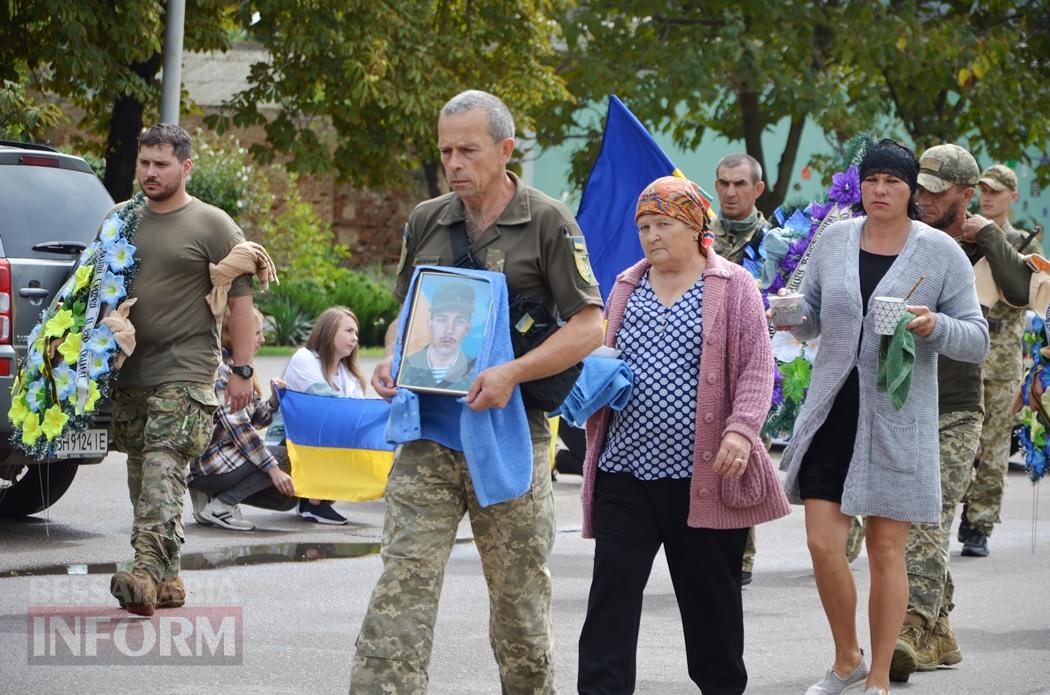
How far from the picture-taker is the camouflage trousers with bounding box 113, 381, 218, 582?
24.1 feet

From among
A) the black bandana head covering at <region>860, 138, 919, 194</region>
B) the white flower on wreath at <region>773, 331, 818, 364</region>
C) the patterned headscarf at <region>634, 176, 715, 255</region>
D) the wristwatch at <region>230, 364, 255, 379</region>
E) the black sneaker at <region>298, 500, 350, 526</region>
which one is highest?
the black bandana head covering at <region>860, 138, 919, 194</region>

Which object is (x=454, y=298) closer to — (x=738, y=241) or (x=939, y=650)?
(x=939, y=650)

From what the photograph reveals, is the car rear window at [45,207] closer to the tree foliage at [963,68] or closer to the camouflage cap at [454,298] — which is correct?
the camouflage cap at [454,298]

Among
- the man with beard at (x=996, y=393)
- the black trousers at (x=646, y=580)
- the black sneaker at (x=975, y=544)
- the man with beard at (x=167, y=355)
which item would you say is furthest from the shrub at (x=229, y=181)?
the black trousers at (x=646, y=580)

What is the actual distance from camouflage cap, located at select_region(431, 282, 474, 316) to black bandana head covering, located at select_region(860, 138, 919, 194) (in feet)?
6.40

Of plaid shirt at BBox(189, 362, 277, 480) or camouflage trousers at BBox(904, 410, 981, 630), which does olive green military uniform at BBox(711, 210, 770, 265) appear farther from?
plaid shirt at BBox(189, 362, 277, 480)

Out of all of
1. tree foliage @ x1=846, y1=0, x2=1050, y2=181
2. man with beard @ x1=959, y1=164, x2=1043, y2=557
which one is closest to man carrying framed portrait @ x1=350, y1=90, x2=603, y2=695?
man with beard @ x1=959, y1=164, x2=1043, y2=557

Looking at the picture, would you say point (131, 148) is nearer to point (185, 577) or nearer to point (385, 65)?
point (385, 65)

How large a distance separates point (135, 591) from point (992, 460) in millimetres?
5261

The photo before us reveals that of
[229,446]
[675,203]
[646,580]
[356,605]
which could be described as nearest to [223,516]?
[229,446]

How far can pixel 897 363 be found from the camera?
5.81m

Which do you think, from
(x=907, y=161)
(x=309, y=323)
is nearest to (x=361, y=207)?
(x=309, y=323)

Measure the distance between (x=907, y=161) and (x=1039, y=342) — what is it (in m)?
2.40

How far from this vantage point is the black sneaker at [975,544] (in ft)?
33.8
